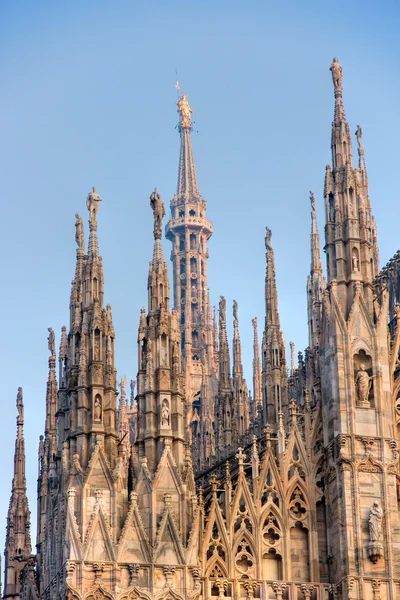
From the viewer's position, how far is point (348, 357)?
156 ft

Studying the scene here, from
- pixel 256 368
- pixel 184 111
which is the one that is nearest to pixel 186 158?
pixel 184 111

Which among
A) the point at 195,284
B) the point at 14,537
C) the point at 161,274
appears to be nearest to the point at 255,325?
the point at 195,284

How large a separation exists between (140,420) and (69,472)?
3.07m

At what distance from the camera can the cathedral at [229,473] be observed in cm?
4447

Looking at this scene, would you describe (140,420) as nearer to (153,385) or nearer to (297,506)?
(153,385)

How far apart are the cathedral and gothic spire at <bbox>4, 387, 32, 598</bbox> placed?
890 centimetres

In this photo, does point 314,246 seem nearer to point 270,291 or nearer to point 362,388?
point 270,291

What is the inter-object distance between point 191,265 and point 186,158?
13.2 metres

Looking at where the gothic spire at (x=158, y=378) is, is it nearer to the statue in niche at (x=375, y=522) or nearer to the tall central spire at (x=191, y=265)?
the statue in niche at (x=375, y=522)

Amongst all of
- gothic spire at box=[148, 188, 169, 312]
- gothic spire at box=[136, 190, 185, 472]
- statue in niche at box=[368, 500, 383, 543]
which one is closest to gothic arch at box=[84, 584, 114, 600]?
gothic spire at box=[136, 190, 185, 472]

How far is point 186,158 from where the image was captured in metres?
143

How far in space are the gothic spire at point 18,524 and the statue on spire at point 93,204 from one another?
15.4 m

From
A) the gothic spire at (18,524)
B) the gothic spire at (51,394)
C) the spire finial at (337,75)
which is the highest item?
the spire finial at (337,75)

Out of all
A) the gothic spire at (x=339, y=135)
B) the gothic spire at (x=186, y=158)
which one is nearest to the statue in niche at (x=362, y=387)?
the gothic spire at (x=339, y=135)
